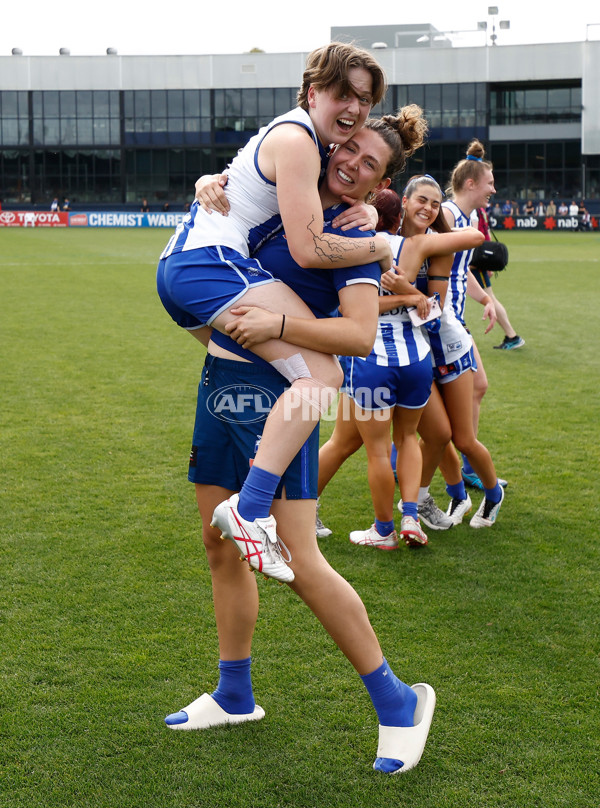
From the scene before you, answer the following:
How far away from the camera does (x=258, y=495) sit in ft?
9.18

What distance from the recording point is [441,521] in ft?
17.7

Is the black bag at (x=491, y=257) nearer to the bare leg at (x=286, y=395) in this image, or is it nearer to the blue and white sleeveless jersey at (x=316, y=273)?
the blue and white sleeveless jersey at (x=316, y=273)

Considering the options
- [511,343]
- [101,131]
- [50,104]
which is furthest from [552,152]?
[511,343]

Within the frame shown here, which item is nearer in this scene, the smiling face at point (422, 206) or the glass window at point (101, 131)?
the smiling face at point (422, 206)

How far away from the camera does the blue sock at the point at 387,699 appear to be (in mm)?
3004

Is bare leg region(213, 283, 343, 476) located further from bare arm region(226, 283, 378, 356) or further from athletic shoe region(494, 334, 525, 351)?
athletic shoe region(494, 334, 525, 351)

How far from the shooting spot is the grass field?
2.93 metres

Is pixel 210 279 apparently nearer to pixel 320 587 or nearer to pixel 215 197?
pixel 215 197

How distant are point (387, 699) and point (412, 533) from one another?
77.1 inches

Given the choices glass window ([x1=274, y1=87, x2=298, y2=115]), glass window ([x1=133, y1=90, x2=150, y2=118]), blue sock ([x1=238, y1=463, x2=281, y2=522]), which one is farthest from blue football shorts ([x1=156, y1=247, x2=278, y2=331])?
glass window ([x1=133, y1=90, x2=150, y2=118])

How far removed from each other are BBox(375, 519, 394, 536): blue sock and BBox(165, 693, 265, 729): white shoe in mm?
1854

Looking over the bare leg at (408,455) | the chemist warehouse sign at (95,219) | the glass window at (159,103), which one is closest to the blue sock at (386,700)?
the bare leg at (408,455)

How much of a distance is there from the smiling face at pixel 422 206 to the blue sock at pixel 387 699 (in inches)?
105

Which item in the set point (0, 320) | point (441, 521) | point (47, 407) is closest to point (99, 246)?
point (0, 320)
